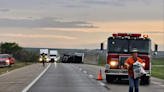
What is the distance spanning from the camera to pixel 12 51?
86562 mm

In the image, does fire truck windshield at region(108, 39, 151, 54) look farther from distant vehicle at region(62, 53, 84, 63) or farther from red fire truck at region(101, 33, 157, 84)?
distant vehicle at region(62, 53, 84, 63)

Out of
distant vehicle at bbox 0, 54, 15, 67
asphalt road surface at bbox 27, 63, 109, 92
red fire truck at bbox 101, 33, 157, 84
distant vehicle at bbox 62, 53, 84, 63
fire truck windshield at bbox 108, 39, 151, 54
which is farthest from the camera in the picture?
distant vehicle at bbox 62, 53, 84, 63

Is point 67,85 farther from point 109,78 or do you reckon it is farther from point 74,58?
point 74,58

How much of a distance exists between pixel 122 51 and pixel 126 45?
45 cm

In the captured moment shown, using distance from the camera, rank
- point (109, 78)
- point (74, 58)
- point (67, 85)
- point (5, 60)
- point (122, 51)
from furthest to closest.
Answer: point (74, 58)
point (5, 60)
point (109, 78)
point (122, 51)
point (67, 85)

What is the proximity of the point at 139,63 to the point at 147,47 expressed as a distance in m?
7.99

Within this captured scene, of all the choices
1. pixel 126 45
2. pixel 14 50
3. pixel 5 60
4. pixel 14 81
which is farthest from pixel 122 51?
pixel 14 50

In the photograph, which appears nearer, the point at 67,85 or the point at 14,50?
the point at 67,85

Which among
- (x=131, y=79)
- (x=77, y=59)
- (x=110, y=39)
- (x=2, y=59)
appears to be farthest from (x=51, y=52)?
(x=131, y=79)

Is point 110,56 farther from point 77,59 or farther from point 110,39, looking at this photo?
point 77,59

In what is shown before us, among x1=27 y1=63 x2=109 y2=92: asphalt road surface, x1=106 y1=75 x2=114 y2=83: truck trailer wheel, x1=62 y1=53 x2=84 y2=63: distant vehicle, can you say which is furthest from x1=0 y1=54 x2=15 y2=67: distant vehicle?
x1=62 y1=53 x2=84 y2=63: distant vehicle

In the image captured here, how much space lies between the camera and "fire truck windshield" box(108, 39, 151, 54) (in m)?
18.7

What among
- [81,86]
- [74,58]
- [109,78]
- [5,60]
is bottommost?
[81,86]

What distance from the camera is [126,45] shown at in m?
18.8
